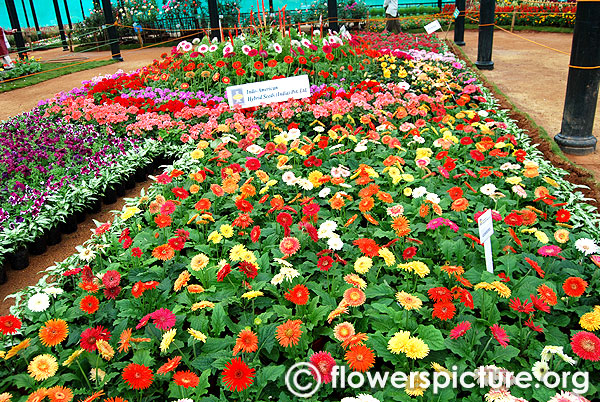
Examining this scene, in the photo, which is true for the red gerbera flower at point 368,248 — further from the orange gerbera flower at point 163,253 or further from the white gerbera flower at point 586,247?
the white gerbera flower at point 586,247

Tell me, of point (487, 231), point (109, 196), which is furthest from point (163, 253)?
point (109, 196)

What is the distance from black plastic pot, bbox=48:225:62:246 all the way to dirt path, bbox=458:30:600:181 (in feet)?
16.6

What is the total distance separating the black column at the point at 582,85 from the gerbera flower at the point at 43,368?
A: 515cm

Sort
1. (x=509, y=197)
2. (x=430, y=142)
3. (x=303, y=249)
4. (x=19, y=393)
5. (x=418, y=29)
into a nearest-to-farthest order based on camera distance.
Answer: (x=19, y=393), (x=303, y=249), (x=509, y=197), (x=430, y=142), (x=418, y=29)

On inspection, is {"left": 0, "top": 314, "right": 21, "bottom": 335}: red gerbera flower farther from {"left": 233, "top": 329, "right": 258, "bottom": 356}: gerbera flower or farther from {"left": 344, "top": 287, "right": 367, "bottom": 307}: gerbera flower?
{"left": 344, "top": 287, "right": 367, "bottom": 307}: gerbera flower

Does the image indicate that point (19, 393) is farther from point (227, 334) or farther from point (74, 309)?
point (227, 334)

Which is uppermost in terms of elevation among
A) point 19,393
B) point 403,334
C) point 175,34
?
point 175,34

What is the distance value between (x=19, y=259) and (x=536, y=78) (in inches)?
344

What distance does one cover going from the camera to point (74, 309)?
2.39m

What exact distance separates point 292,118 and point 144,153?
5.68 feet

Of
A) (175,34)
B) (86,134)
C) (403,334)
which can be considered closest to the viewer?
(403,334)

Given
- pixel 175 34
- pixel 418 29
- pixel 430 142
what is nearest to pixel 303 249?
pixel 430 142

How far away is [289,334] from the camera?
190 cm

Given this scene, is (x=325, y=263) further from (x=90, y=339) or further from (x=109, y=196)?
(x=109, y=196)
